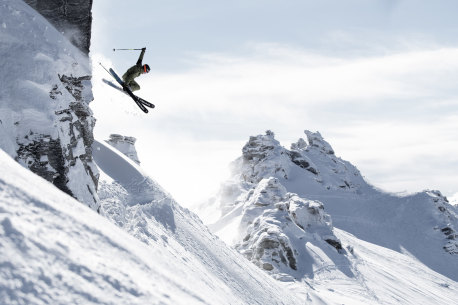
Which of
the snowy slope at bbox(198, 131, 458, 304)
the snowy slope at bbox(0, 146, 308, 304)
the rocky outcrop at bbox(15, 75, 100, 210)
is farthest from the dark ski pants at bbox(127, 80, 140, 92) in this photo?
the snowy slope at bbox(198, 131, 458, 304)

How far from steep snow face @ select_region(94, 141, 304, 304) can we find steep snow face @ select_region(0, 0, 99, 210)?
1947mm

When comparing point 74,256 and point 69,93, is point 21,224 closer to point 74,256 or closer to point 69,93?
point 74,256

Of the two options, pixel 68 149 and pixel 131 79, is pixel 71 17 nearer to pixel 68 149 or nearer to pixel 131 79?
pixel 131 79

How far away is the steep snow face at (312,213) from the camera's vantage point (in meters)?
42.6

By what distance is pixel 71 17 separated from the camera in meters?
15.5

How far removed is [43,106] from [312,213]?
42.3 m

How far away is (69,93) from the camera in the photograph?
13.3 metres

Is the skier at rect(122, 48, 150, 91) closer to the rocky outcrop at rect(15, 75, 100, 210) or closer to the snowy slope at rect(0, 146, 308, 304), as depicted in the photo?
the rocky outcrop at rect(15, 75, 100, 210)

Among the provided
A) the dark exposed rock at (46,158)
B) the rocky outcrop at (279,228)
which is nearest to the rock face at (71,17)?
the dark exposed rock at (46,158)

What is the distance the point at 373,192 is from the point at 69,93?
83.8 meters

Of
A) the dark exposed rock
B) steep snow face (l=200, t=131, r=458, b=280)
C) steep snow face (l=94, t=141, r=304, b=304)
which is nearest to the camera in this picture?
the dark exposed rock

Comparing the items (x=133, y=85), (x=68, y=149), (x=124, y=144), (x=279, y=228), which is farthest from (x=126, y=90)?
(x=124, y=144)

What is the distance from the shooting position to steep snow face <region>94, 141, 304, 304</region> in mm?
14555

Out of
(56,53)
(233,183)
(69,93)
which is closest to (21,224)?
(69,93)
